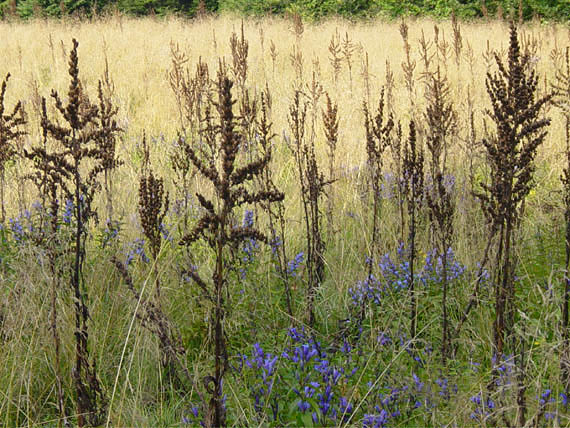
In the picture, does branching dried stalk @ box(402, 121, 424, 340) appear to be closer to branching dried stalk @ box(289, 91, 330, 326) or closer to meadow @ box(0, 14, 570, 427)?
meadow @ box(0, 14, 570, 427)

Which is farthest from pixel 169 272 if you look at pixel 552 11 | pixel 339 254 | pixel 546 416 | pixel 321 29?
pixel 552 11

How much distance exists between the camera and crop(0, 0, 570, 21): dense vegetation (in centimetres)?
2286

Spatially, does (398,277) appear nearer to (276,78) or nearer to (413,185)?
(413,185)

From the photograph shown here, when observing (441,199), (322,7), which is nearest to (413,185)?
(441,199)

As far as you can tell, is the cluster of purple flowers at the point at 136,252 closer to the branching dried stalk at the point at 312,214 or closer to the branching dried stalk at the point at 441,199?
the branching dried stalk at the point at 312,214

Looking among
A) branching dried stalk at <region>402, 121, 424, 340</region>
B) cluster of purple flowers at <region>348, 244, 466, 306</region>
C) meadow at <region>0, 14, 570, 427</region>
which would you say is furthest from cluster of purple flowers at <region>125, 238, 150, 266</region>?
branching dried stalk at <region>402, 121, 424, 340</region>

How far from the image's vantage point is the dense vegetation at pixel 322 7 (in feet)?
75.0

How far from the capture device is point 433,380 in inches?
103

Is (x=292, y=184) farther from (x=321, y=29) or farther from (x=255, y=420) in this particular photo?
(x=321, y=29)

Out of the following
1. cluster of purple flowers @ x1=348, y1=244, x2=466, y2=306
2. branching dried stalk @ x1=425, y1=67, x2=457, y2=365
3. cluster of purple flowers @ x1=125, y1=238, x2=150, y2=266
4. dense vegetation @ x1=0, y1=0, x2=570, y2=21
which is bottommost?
cluster of purple flowers @ x1=348, y1=244, x2=466, y2=306

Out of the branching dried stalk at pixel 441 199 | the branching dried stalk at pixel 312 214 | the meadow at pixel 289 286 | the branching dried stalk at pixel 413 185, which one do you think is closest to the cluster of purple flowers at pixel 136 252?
the meadow at pixel 289 286

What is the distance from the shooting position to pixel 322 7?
2438cm

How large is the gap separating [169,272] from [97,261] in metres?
0.41

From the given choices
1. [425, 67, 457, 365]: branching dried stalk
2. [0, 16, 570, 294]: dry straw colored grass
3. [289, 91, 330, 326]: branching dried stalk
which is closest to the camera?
[425, 67, 457, 365]: branching dried stalk
